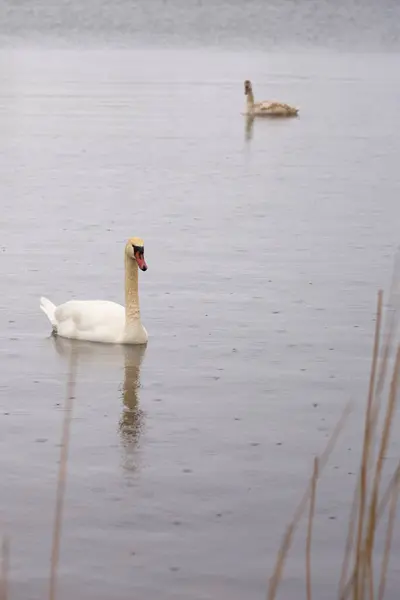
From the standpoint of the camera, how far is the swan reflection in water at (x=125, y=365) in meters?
7.61

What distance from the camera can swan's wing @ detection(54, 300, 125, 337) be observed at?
30.8 ft

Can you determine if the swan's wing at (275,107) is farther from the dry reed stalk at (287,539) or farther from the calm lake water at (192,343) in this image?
the dry reed stalk at (287,539)

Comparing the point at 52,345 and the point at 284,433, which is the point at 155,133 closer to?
the point at 52,345

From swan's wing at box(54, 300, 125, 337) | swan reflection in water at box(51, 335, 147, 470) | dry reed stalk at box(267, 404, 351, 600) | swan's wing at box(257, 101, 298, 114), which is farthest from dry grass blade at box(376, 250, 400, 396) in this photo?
swan's wing at box(257, 101, 298, 114)

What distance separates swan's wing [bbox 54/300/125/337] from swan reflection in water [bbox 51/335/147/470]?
0.34 feet

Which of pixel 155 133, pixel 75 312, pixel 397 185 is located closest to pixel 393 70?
pixel 155 133

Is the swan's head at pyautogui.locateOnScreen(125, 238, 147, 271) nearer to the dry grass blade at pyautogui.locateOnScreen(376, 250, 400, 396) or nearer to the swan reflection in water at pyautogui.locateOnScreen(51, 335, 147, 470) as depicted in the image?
the swan reflection in water at pyautogui.locateOnScreen(51, 335, 147, 470)

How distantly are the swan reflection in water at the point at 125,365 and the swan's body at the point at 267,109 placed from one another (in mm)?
18200

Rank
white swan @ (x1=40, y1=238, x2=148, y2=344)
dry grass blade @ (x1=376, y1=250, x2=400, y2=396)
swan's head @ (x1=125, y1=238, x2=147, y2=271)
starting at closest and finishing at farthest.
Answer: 1. dry grass blade @ (x1=376, y1=250, x2=400, y2=396)
2. white swan @ (x1=40, y1=238, x2=148, y2=344)
3. swan's head @ (x1=125, y1=238, x2=147, y2=271)

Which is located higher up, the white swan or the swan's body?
the swan's body

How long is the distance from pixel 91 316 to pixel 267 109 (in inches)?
726

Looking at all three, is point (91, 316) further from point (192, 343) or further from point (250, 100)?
point (250, 100)

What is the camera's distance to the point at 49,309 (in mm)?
9852

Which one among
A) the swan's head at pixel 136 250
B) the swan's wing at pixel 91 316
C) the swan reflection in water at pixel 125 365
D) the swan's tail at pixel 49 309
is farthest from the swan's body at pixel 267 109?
the swan reflection in water at pixel 125 365
